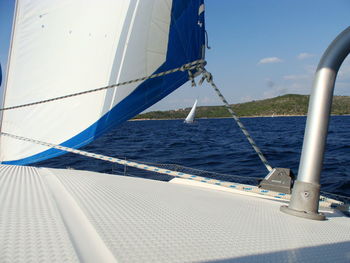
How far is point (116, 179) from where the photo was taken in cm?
244

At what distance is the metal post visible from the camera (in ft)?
5.07

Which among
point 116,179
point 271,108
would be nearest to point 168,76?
point 116,179

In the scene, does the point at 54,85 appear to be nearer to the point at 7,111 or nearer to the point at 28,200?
the point at 7,111

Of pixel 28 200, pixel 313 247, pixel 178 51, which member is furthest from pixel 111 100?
pixel 313 247

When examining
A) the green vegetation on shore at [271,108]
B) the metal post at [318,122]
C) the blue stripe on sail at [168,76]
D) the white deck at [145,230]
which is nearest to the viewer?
the white deck at [145,230]

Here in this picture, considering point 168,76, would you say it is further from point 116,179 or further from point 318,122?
point 318,122

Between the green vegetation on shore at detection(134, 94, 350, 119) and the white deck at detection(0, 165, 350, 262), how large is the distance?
99.3 m

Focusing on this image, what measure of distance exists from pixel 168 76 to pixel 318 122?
186cm

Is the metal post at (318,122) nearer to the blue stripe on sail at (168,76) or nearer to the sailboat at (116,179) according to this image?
the sailboat at (116,179)

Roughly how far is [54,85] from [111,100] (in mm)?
593

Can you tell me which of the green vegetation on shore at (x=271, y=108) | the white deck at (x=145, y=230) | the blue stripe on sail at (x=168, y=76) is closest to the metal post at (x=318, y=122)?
the white deck at (x=145, y=230)

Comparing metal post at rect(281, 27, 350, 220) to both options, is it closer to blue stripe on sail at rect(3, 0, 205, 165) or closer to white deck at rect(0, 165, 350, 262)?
white deck at rect(0, 165, 350, 262)

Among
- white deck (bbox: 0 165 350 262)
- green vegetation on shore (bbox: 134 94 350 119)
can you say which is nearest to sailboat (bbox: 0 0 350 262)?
white deck (bbox: 0 165 350 262)

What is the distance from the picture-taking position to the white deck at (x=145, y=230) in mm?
866
